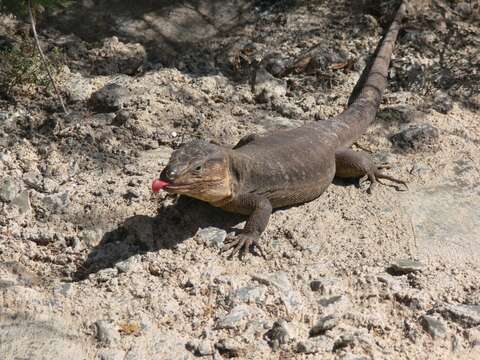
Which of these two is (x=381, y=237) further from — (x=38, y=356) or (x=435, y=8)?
(x=435, y=8)

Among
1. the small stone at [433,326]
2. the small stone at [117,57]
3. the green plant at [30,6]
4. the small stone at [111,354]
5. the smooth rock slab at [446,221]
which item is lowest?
the smooth rock slab at [446,221]

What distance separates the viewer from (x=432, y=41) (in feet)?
31.0

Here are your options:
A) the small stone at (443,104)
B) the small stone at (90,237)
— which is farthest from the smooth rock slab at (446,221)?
the small stone at (90,237)

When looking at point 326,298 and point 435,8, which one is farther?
point 435,8

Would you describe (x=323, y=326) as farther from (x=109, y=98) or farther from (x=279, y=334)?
(x=109, y=98)

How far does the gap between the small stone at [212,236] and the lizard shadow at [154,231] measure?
0.07 m

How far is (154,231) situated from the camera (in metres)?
6.09

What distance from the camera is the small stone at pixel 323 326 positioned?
15.9 ft

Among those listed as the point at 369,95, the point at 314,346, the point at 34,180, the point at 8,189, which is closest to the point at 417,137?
the point at 369,95

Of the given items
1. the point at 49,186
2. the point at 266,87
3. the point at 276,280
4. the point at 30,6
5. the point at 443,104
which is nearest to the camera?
the point at 276,280

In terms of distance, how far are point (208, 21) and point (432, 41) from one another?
3.39 meters

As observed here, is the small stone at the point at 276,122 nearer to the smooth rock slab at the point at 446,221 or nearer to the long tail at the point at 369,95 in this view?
the long tail at the point at 369,95

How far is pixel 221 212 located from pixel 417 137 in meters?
2.71

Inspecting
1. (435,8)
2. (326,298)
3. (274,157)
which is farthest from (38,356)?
(435,8)
